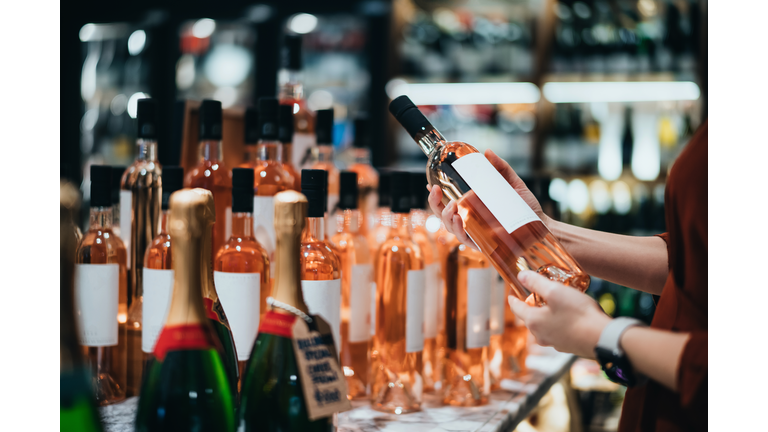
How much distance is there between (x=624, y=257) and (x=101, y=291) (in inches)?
30.7

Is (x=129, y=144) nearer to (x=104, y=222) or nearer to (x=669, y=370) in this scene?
(x=104, y=222)

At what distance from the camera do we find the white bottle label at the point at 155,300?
748 mm

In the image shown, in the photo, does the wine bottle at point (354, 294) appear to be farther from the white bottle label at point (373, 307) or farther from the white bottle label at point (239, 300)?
the white bottle label at point (239, 300)

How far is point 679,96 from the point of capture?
2918 mm

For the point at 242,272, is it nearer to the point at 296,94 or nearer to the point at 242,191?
the point at 242,191

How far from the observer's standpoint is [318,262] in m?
0.76

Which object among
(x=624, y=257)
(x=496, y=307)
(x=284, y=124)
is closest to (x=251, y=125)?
(x=284, y=124)

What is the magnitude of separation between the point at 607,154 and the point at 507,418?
8.25 feet

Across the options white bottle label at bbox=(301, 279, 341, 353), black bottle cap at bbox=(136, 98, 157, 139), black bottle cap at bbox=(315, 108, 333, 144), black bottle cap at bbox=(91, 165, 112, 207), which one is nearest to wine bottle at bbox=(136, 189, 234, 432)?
white bottle label at bbox=(301, 279, 341, 353)

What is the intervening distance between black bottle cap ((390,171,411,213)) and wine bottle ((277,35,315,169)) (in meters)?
0.27

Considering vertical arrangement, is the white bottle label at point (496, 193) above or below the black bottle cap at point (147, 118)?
below

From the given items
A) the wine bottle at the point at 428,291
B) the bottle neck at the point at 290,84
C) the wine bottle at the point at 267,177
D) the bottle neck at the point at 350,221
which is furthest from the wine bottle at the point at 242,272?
the bottle neck at the point at 290,84

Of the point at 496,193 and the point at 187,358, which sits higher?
the point at 496,193

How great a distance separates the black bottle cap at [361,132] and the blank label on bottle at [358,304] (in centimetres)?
37
